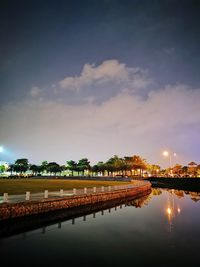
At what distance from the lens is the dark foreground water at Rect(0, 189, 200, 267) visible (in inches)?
585

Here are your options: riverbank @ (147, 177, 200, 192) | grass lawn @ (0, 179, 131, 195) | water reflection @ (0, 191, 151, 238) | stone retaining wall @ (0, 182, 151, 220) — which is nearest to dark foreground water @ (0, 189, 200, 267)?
water reflection @ (0, 191, 151, 238)

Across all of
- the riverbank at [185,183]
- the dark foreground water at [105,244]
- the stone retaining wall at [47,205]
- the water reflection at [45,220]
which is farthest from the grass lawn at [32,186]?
the riverbank at [185,183]

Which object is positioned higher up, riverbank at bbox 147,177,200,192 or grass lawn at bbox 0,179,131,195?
grass lawn at bbox 0,179,131,195

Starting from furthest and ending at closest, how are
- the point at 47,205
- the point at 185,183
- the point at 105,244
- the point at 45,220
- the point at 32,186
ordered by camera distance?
the point at 185,183, the point at 32,186, the point at 47,205, the point at 45,220, the point at 105,244

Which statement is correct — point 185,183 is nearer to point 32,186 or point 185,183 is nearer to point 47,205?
point 32,186

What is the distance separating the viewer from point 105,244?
715 inches

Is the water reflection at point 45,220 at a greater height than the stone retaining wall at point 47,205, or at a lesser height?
lesser

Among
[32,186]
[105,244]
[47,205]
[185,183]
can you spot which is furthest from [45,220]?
[185,183]

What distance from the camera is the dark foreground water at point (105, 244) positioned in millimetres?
14867

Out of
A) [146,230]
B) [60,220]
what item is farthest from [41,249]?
[146,230]

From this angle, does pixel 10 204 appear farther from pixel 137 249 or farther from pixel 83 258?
pixel 137 249

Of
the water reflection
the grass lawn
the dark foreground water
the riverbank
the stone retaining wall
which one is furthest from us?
the riverbank

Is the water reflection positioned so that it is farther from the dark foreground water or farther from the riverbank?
the riverbank

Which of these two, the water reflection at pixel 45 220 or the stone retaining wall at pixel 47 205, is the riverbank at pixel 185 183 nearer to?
the stone retaining wall at pixel 47 205
